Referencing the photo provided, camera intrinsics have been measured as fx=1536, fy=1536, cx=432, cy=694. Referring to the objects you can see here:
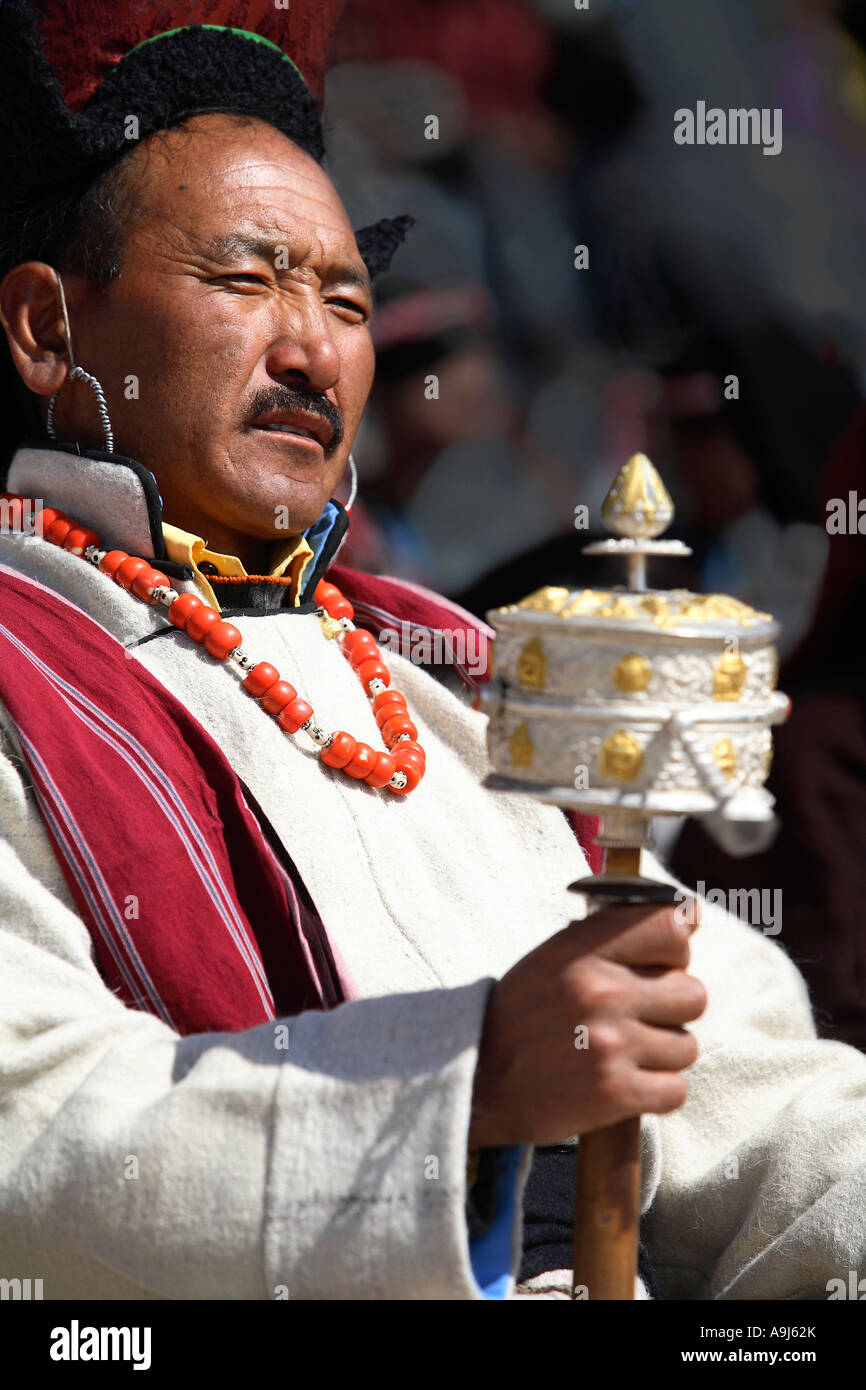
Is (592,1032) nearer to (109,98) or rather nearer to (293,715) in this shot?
(293,715)

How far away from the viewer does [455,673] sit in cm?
266

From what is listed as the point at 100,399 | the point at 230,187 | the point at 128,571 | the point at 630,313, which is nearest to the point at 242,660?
the point at 128,571

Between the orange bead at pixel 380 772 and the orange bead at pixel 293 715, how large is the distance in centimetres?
13

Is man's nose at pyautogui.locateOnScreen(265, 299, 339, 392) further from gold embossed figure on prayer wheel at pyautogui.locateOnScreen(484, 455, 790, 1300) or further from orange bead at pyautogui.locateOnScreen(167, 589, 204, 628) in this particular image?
gold embossed figure on prayer wheel at pyautogui.locateOnScreen(484, 455, 790, 1300)

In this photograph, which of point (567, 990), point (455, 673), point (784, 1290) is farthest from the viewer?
point (455, 673)

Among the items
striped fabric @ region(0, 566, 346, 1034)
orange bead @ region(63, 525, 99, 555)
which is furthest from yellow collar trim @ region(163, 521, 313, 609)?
striped fabric @ region(0, 566, 346, 1034)

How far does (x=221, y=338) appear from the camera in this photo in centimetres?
229

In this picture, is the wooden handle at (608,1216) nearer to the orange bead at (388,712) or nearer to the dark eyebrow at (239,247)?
the orange bead at (388,712)

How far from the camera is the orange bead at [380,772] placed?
89.9 inches

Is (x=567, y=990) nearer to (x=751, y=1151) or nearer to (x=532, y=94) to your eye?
(x=751, y=1151)

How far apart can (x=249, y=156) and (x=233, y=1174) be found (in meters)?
1.56

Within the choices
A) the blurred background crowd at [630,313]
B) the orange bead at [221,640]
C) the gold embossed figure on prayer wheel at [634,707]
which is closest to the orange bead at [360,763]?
the orange bead at [221,640]

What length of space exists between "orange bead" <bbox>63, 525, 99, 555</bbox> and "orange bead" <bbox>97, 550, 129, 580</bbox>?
0.04 meters
